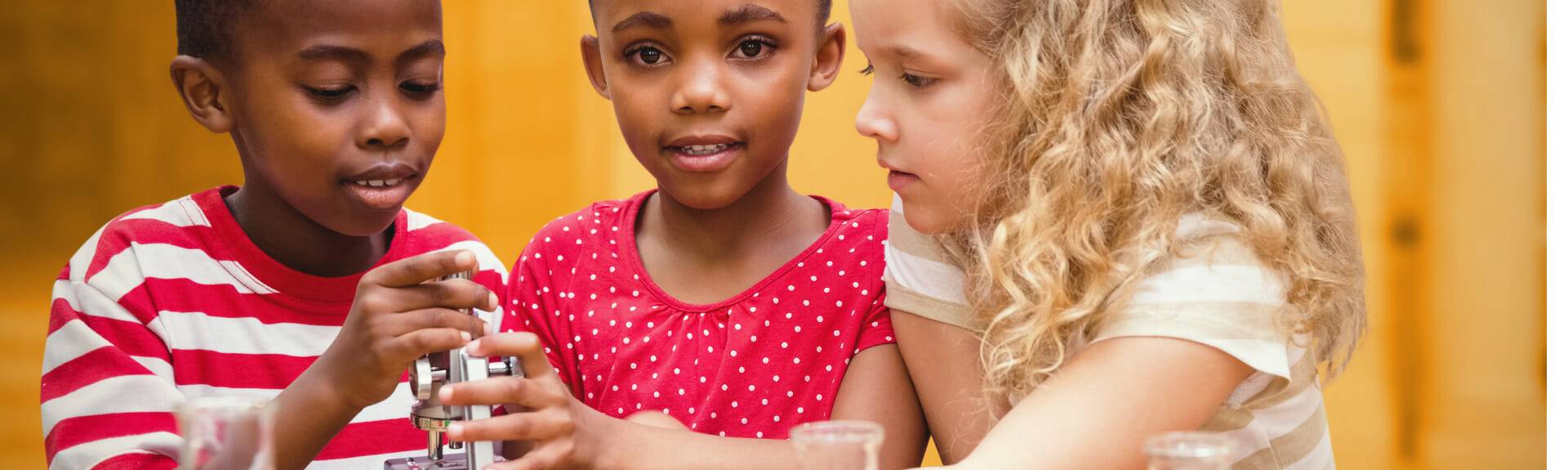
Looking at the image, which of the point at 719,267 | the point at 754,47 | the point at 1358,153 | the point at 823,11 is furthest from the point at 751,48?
the point at 1358,153

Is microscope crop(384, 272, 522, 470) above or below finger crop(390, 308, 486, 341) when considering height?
below

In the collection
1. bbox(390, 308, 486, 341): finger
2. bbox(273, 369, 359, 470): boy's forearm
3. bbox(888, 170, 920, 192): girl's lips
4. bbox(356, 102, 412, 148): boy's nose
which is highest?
bbox(356, 102, 412, 148): boy's nose

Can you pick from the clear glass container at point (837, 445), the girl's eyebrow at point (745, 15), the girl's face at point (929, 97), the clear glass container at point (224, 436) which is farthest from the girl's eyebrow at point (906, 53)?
the clear glass container at point (224, 436)

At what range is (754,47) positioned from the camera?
1138 millimetres

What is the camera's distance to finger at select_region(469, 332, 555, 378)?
0.85 metres

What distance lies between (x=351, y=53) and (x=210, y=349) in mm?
282

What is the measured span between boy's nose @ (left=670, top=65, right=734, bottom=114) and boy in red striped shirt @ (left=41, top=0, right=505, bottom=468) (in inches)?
8.5

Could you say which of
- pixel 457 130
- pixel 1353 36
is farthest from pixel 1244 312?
pixel 457 130

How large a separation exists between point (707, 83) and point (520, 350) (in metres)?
0.32

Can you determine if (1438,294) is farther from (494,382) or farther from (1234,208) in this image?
(494,382)

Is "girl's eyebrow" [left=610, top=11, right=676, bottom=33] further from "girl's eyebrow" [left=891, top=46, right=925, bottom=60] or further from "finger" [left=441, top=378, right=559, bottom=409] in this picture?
"finger" [left=441, top=378, right=559, bottom=409]

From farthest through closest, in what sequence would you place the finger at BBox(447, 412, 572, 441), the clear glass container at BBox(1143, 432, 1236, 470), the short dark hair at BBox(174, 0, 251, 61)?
the short dark hair at BBox(174, 0, 251, 61) < the finger at BBox(447, 412, 572, 441) < the clear glass container at BBox(1143, 432, 1236, 470)

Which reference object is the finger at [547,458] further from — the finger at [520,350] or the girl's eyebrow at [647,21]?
the girl's eyebrow at [647,21]

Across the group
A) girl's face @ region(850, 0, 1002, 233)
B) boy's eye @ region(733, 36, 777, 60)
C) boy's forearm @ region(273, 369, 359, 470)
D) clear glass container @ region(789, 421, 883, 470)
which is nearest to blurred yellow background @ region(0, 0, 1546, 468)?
boy's eye @ region(733, 36, 777, 60)
